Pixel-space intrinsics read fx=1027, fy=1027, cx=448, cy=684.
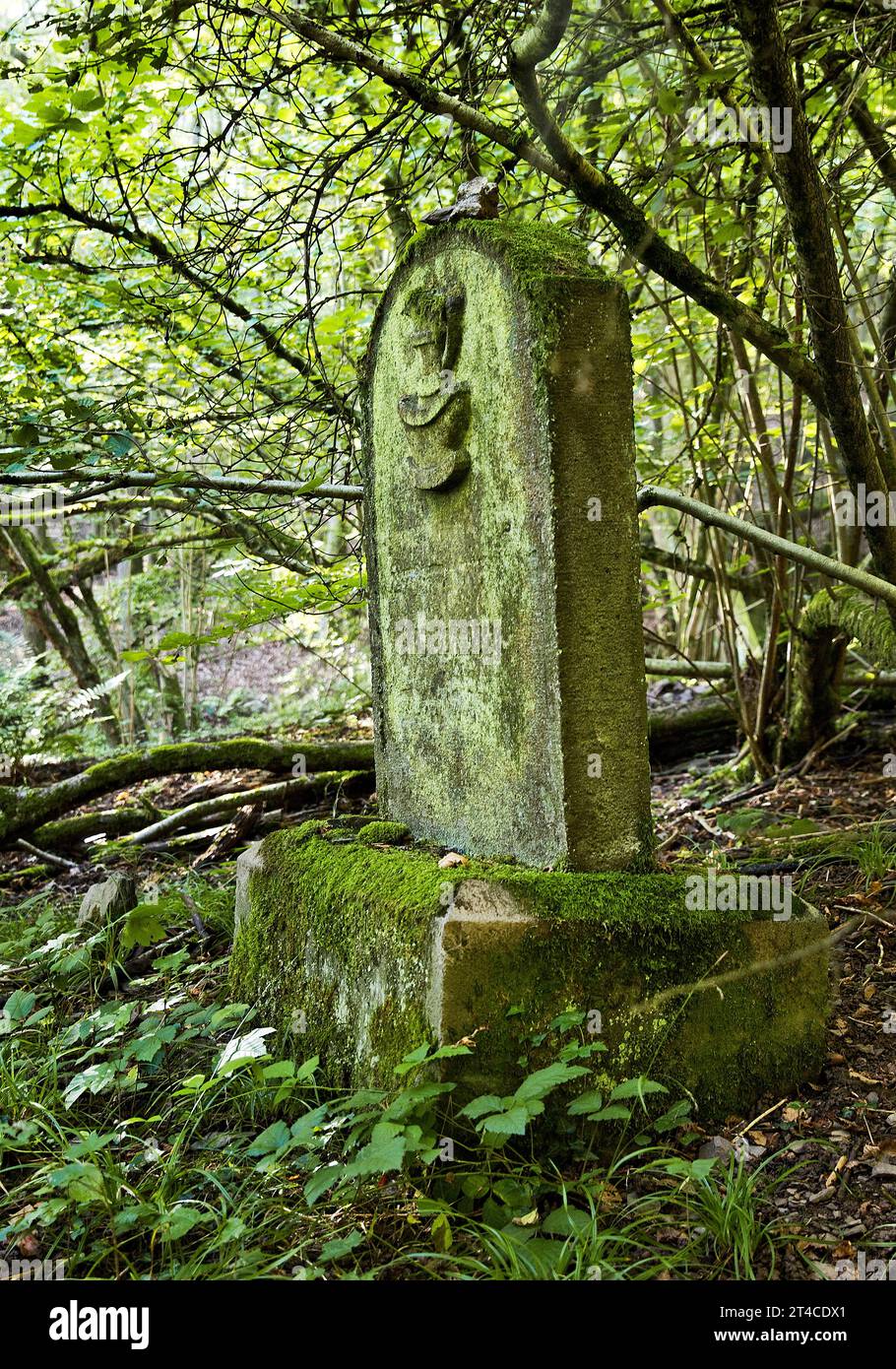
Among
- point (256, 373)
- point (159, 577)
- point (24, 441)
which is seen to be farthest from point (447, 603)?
point (159, 577)

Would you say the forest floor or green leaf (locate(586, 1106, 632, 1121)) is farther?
green leaf (locate(586, 1106, 632, 1121))

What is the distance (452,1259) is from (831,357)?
3.02 m

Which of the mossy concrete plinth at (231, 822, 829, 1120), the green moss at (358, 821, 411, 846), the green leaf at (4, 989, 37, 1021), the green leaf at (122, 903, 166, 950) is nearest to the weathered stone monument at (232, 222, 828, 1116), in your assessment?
the mossy concrete plinth at (231, 822, 829, 1120)

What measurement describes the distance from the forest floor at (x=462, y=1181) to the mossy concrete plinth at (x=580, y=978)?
16 centimetres

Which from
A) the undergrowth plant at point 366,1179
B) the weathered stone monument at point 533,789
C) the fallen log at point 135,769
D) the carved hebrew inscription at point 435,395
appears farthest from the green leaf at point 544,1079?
the fallen log at point 135,769

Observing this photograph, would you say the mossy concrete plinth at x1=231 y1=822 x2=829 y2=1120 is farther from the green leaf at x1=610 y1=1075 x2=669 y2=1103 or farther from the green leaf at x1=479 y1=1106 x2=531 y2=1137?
the green leaf at x1=479 y1=1106 x2=531 y2=1137

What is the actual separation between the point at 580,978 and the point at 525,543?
1.22 meters

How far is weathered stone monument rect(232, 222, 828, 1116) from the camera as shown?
2.71 metres

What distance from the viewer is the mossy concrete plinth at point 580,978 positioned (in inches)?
104

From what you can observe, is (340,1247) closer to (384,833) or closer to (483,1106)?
(483,1106)

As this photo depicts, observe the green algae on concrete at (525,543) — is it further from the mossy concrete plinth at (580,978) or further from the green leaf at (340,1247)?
the green leaf at (340,1247)

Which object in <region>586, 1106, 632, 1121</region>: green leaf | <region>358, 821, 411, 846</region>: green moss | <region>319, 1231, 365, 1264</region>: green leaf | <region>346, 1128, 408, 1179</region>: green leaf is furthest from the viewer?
<region>358, 821, 411, 846</region>: green moss
